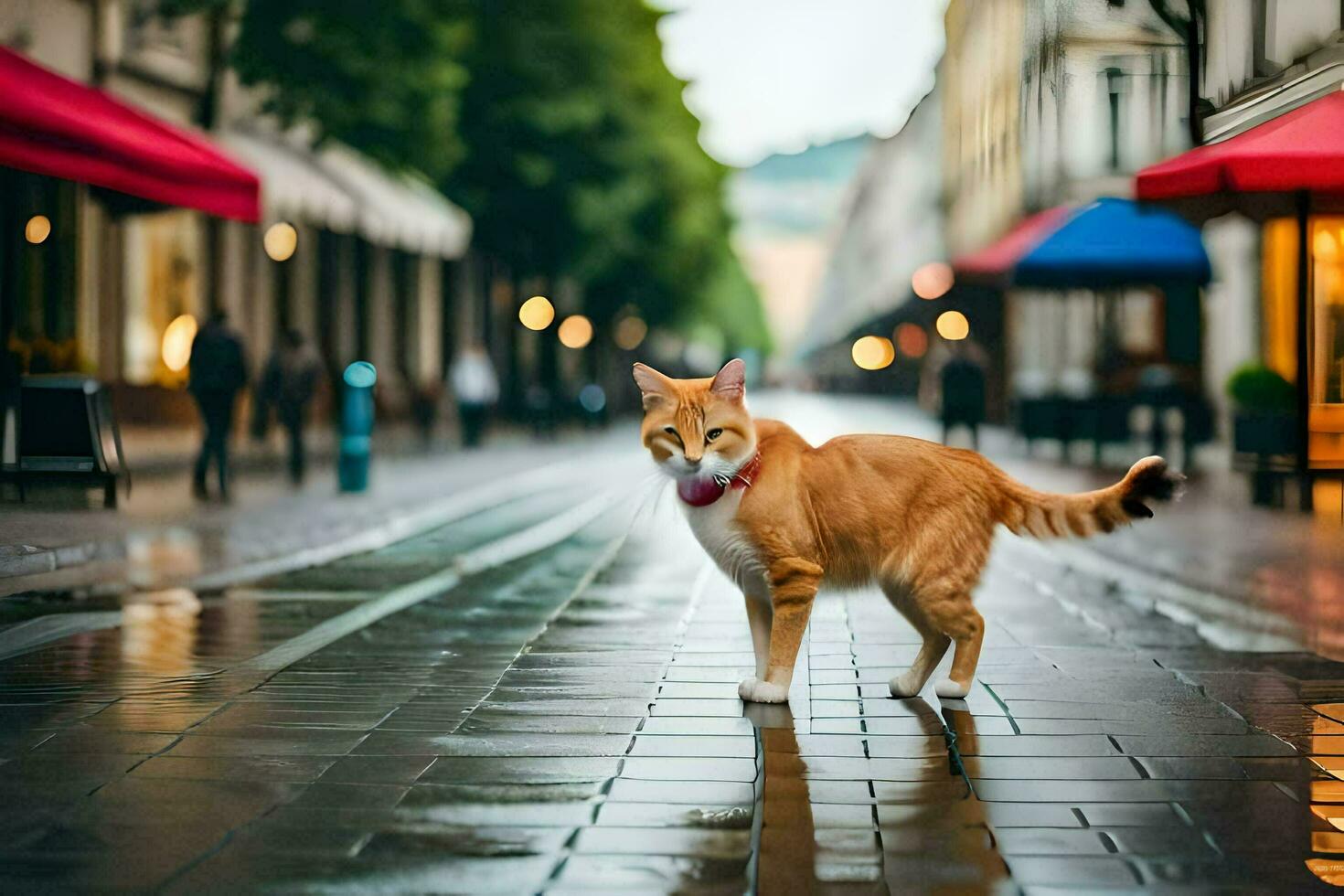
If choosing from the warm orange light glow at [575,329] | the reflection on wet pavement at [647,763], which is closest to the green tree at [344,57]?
the reflection on wet pavement at [647,763]

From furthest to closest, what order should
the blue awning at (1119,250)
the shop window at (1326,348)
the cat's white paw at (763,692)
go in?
the blue awning at (1119,250) → the shop window at (1326,348) → the cat's white paw at (763,692)

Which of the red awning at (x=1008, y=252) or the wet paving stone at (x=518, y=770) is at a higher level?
the red awning at (x=1008, y=252)

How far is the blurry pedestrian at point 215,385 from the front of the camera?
1521 cm

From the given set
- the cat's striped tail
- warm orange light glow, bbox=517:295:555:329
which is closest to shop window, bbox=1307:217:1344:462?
the cat's striped tail

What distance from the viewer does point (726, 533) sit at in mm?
5438

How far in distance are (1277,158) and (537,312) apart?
30.7 meters

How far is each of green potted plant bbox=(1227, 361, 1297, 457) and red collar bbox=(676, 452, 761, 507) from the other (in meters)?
9.63

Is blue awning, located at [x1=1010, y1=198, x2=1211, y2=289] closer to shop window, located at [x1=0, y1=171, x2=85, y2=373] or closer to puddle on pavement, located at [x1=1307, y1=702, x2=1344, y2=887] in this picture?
shop window, located at [x1=0, y1=171, x2=85, y2=373]

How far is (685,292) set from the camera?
4319cm

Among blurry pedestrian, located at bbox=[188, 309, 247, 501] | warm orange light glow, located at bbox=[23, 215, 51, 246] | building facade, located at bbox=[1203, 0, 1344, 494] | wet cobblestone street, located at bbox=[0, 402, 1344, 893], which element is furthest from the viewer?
warm orange light glow, located at bbox=[23, 215, 51, 246]

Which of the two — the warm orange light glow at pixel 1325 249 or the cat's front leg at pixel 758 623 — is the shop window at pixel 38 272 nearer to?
the cat's front leg at pixel 758 623

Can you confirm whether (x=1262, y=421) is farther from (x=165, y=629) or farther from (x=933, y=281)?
(x=933, y=281)

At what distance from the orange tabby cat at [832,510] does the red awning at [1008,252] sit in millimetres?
15551

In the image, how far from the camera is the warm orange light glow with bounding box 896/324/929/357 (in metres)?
57.3
